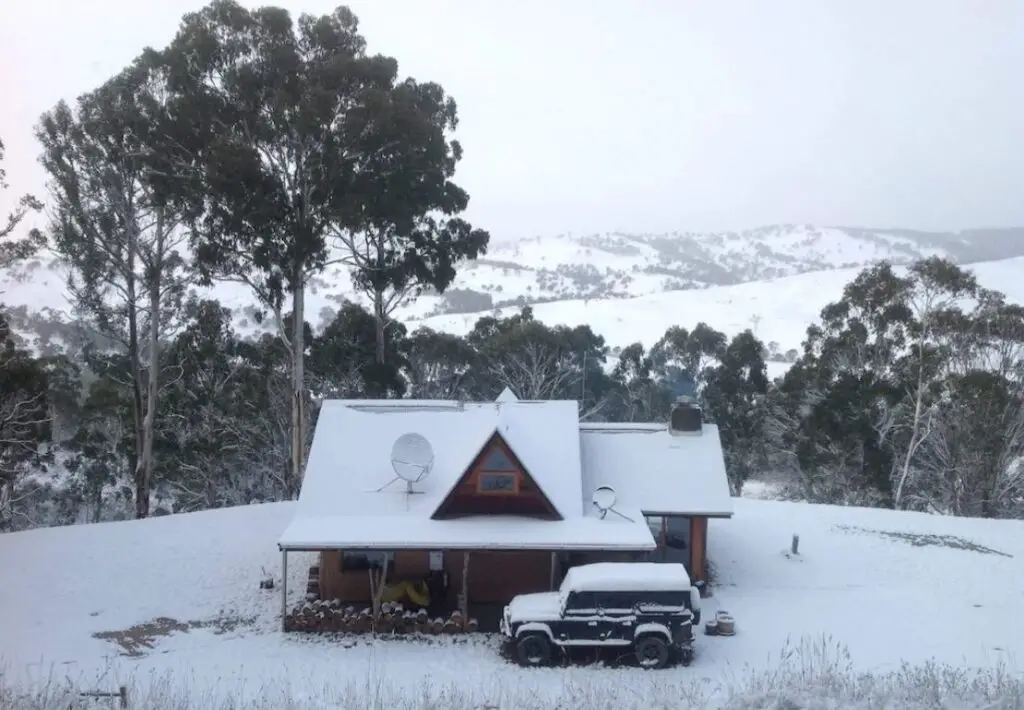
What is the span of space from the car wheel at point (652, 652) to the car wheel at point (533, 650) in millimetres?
1398

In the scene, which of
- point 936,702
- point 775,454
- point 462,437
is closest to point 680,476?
point 462,437

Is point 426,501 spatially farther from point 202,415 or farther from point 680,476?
point 202,415

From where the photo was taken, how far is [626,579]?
1293cm

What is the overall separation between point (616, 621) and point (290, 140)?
637 inches

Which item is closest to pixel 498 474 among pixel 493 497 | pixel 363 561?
pixel 493 497

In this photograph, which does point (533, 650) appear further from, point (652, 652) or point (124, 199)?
point (124, 199)

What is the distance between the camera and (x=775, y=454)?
3803 centimetres

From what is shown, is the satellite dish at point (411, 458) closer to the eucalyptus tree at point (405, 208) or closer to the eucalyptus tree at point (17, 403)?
the eucalyptus tree at point (405, 208)

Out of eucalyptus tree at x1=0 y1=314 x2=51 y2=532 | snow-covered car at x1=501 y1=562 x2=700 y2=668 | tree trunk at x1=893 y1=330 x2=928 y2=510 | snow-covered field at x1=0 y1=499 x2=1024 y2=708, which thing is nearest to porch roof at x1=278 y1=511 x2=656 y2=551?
snow-covered car at x1=501 y1=562 x2=700 y2=668

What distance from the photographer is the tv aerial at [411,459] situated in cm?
1579

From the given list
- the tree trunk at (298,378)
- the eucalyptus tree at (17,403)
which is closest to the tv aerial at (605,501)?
the tree trunk at (298,378)

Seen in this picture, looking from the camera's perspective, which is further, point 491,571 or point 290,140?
point 290,140

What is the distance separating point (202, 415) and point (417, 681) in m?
21.2

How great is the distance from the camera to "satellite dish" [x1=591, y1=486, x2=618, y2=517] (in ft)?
51.6
